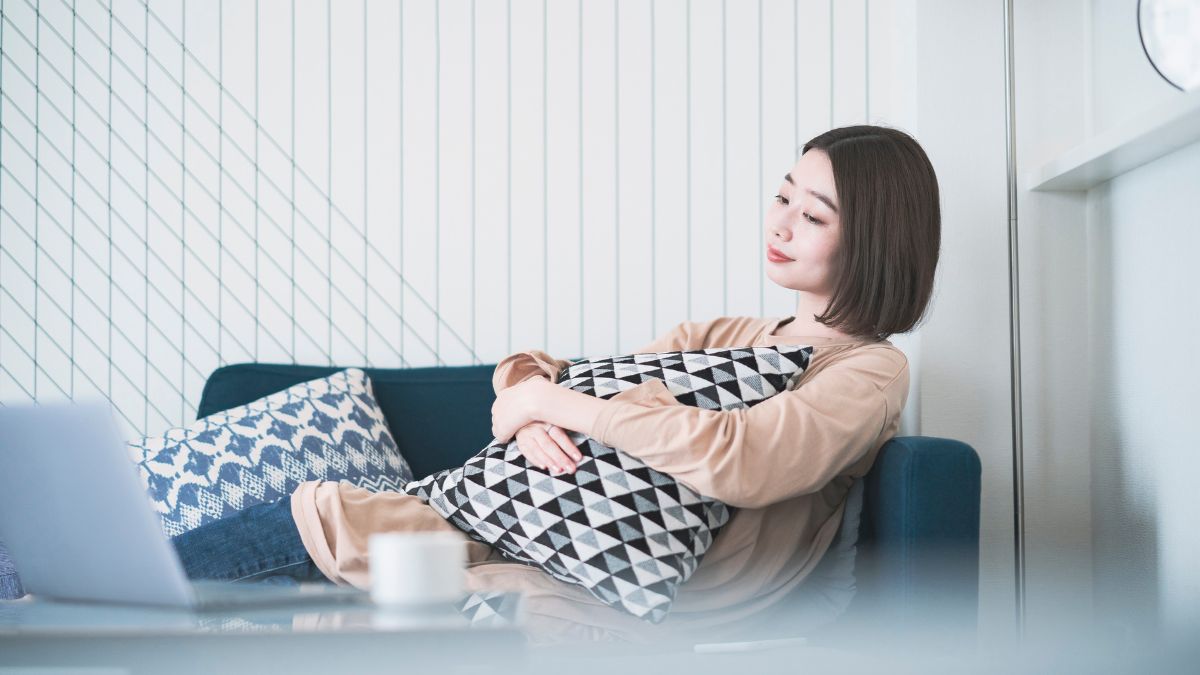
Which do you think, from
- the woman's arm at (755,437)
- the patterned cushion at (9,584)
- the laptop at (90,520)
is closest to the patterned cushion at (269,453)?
the patterned cushion at (9,584)

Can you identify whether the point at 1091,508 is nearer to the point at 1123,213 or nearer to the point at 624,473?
the point at 1123,213

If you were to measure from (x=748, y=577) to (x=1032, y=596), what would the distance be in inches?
36.0

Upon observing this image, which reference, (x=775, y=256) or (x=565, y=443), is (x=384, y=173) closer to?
(x=775, y=256)

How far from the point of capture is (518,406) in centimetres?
149

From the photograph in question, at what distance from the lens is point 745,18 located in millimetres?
2283

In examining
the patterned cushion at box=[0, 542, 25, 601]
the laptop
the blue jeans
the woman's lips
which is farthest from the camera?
the woman's lips

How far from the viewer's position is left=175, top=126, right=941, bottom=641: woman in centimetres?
133

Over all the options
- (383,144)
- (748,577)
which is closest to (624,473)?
(748,577)

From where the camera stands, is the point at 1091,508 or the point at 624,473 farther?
the point at 1091,508

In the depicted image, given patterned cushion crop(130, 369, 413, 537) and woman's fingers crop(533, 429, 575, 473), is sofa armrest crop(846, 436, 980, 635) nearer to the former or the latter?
woman's fingers crop(533, 429, 575, 473)

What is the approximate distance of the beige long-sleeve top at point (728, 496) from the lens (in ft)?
4.34

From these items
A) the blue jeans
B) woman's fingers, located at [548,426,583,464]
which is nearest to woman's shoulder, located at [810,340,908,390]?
woman's fingers, located at [548,426,583,464]

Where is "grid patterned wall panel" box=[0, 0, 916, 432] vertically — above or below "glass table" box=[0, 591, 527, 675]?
above

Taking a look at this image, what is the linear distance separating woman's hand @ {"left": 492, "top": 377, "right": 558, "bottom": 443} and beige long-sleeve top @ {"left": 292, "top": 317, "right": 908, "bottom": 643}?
0.12 m
